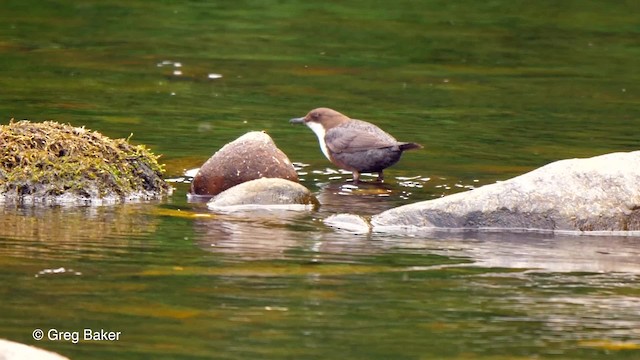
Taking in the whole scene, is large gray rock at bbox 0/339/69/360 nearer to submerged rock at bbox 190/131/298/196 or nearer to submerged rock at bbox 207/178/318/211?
submerged rock at bbox 207/178/318/211

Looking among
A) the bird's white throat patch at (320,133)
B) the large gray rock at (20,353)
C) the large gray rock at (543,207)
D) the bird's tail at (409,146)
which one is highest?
the bird's white throat patch at (320,133)

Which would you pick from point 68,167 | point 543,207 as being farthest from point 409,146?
point 68,167

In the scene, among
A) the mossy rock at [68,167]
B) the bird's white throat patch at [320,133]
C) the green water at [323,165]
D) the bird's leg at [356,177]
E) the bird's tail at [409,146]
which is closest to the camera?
the green water at [323,165]

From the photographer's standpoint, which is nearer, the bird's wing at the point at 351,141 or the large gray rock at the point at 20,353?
the large gray rock at the point at 20,353

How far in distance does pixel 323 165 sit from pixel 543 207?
3.72 metres

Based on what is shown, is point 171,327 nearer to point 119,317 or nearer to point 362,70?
point 119,317

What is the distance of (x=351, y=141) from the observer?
1303cm

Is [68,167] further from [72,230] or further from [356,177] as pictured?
[356,177]

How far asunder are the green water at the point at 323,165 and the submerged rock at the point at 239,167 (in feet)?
1.39

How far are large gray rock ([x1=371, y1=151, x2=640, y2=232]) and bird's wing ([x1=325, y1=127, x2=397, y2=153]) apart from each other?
8.28 ft

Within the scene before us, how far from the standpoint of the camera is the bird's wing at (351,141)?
12.9 m

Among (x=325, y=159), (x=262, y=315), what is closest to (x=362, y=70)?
(x=325, y=159)

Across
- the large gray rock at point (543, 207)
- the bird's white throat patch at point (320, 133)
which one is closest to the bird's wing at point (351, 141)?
the bird's white throat patch at point (320, 133)

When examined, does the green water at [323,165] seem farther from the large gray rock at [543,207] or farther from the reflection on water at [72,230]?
the large gray rock at [543,207]
